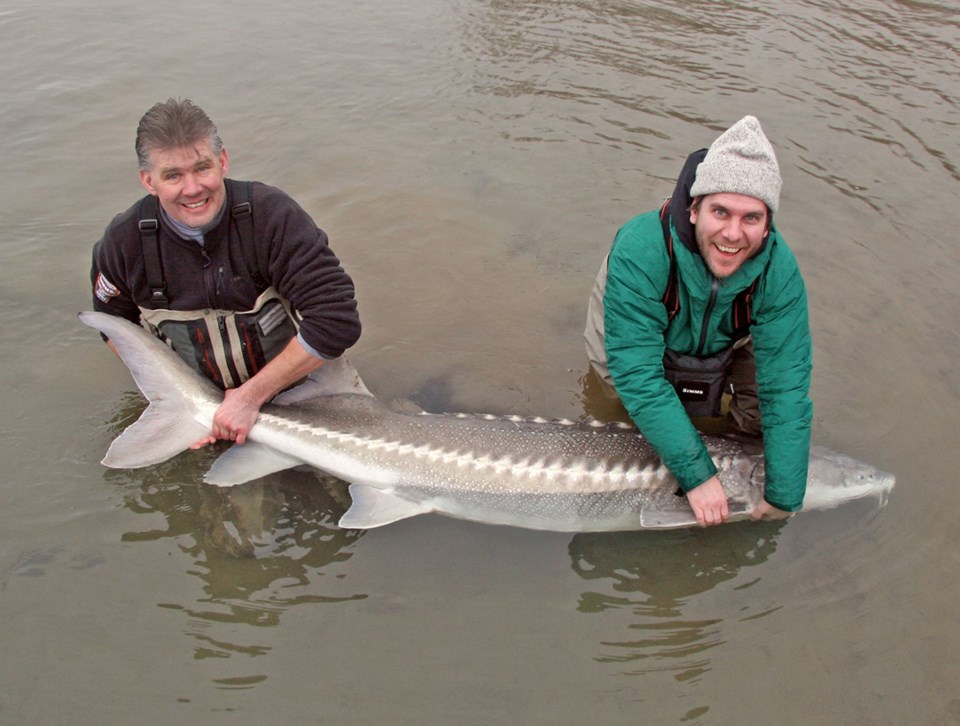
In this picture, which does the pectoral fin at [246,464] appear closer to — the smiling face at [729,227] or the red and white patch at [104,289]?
the red and white patch at [104,289]

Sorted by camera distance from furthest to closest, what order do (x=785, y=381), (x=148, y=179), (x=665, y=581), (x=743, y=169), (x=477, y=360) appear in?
(x=477, y=360) < (x=665, y=581) < (x=785, y=381) < (x=148, y=179) < (x=743, y=169)

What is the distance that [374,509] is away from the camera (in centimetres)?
356

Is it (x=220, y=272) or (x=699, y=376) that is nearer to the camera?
(x=220, y=272)

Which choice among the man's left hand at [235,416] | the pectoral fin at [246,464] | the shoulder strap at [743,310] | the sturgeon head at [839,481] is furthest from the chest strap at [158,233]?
the sturgeon head at [839,481]

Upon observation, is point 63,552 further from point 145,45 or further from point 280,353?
point 145,45

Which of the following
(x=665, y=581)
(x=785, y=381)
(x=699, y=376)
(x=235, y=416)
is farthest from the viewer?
(x=699, y=376)

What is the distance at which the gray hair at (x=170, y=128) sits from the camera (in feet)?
10.3

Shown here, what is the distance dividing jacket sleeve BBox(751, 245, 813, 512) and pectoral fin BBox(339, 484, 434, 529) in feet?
4.58

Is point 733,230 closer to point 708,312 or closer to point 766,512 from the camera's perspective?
point 708,312

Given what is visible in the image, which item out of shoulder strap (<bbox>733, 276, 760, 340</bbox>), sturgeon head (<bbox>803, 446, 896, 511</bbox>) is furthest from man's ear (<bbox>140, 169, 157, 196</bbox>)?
sturgeon head (<bbox>803, 446, 896, 511</bbox>)

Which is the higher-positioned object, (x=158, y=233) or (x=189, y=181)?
(x=189, y=181)

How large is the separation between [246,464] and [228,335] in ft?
1.83

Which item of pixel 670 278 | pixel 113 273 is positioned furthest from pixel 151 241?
pixel 670 278

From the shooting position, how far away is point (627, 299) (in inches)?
135
